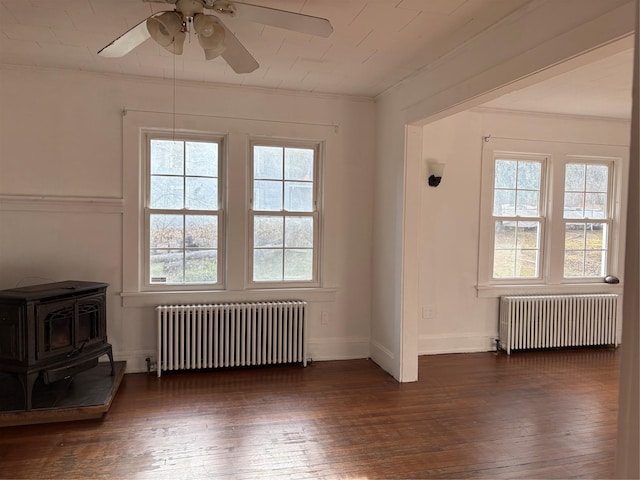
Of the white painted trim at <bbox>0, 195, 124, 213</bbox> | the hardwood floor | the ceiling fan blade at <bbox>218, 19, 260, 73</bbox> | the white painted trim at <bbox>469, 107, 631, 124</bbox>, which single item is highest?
the white painted trim at <bbox>469, 107, 631, 124</bbox>

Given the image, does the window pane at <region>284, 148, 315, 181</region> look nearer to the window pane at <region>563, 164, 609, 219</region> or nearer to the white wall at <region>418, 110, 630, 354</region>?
the white wall at <region>418, 110, 630, 354</region>

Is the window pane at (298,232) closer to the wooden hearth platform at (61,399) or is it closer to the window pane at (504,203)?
the wooden hearth platform at (61,399)

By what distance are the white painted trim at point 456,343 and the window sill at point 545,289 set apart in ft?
1.54

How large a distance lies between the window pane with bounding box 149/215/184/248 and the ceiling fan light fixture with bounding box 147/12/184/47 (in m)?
2.18

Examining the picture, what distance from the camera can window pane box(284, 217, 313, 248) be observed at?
4285 millimetres

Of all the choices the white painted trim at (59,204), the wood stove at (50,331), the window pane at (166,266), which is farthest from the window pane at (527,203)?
the wood stove at (50,331)

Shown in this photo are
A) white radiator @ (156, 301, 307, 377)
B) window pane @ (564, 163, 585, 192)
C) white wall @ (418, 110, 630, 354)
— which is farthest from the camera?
window pane @ (564, 163, 585, 192)

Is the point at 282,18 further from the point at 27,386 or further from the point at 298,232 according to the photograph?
the point at 27,386

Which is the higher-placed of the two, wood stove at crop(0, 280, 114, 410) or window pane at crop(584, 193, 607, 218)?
window pane at crop(584, 193, 607, 218)

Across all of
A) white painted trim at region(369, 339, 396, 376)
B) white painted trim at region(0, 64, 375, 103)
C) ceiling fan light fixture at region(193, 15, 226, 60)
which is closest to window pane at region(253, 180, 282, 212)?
white painted trim at region(0, 64, 375, 103)

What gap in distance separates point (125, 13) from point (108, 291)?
232 cm

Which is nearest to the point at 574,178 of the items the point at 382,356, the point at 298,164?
the point at 382,356

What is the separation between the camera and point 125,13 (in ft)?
8.43

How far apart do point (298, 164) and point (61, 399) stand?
276 centimetres
